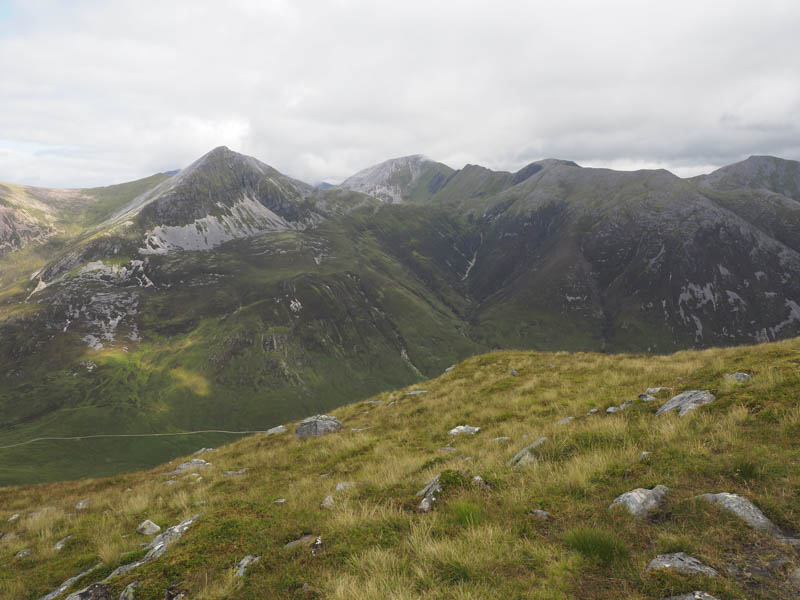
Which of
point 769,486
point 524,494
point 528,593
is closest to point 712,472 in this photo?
point 769,486

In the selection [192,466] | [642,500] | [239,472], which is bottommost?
[192,466]

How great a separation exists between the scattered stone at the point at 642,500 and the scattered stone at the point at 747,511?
64 centimetres

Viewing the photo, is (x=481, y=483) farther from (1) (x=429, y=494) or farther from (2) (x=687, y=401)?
(2) (x=687, y=401)

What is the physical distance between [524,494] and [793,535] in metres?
4.12

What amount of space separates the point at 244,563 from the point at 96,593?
101 inches

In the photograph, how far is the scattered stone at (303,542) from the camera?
7.48 m

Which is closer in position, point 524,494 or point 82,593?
point 82,593

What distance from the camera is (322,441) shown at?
1975 cm

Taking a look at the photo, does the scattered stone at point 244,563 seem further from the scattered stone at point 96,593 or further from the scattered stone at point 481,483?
the scattered stone at point 481,483

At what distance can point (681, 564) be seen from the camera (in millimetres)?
5348

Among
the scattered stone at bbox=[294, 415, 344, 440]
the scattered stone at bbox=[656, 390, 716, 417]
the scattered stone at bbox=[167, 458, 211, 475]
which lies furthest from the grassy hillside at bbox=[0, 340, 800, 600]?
the scattered stone at bbox=[294, 415, 344, 440]

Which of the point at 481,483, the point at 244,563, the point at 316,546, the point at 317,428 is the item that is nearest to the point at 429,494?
the point at 481,483

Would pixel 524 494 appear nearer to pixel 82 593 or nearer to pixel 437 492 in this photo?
pixel 437 492

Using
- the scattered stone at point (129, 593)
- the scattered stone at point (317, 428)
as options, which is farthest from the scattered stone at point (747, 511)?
the scattered stone at point (317, 428)
